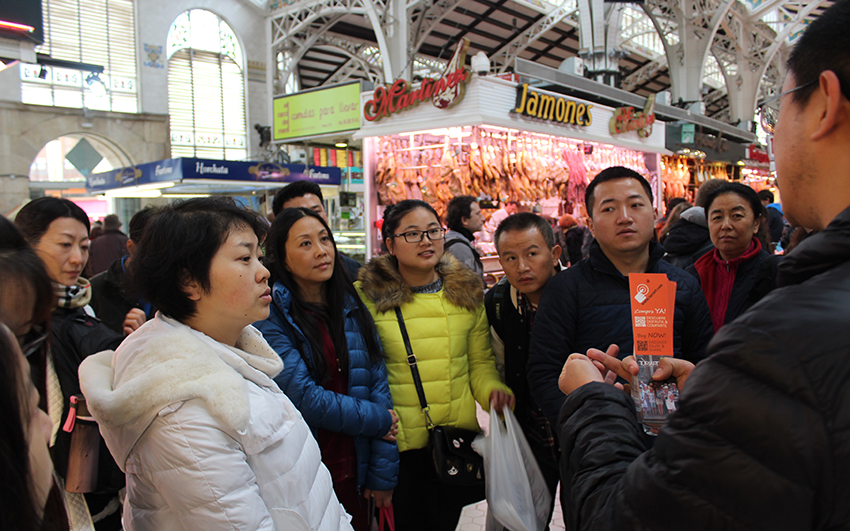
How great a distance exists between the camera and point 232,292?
1320 mm

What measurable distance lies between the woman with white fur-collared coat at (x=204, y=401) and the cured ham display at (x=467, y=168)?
543 cm

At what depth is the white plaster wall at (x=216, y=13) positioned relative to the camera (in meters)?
15.5

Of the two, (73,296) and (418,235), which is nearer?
(73,296)

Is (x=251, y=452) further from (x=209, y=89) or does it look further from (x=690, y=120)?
(x=209, y=89)

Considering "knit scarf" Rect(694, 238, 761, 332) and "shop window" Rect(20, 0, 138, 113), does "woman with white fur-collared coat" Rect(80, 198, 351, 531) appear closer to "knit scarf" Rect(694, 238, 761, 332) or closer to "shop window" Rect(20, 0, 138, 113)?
"knit scarf" Rect(694, 238, 761, 332)

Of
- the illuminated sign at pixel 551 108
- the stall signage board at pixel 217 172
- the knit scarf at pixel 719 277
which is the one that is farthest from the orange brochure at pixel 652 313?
the stall signage board at pixel 217 172

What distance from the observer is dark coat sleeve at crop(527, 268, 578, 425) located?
72.7 inches

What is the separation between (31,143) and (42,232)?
14.8 meters

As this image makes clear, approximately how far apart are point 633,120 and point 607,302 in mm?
8571

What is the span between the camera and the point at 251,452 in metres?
1.15

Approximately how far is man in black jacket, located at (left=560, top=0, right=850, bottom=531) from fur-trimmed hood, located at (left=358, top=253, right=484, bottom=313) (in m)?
1.43

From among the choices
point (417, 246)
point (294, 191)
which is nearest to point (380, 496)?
point (417, 246)

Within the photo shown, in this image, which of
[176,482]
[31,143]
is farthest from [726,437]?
[31,143]

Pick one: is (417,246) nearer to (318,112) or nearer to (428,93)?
(428,93)
